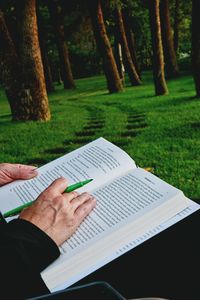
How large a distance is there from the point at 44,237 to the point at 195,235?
0.74 metres

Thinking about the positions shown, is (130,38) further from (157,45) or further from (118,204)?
(118,204)

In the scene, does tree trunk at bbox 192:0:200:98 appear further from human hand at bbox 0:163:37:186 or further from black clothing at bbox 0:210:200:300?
black clothing at bbox 0:210:200:300

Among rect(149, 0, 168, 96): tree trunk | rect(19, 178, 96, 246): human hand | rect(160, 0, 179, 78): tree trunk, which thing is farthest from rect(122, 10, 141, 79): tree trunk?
rect(19, 178, 96, 246): human hand

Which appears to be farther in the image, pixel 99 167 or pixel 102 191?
pixel 99 167

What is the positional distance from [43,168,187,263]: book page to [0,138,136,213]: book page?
0.15 m

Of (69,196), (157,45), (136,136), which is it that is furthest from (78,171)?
(157,45)

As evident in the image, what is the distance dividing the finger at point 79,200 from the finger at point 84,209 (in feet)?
0.04

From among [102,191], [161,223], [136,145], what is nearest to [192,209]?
[161,223]

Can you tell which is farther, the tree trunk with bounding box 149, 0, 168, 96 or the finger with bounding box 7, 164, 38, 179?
the tree trunk with bounding box 149, 0, 168, 96

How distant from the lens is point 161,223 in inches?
70.1

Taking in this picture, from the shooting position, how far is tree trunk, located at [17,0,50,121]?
11172 mm

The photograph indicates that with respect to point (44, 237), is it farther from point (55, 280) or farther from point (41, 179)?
point (41, 179)

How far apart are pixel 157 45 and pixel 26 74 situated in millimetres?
5939

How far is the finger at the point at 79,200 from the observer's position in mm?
1873
